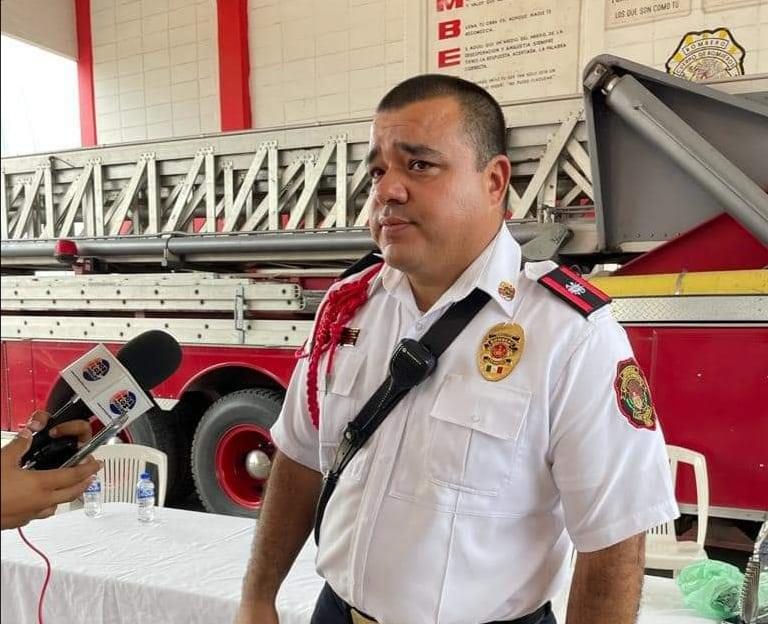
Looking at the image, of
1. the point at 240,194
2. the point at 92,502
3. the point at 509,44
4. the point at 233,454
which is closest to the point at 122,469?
the point at 92,502

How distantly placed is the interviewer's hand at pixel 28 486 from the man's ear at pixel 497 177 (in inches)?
30.6

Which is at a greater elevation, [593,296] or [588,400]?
[593,296]

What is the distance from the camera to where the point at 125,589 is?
5.72 ft

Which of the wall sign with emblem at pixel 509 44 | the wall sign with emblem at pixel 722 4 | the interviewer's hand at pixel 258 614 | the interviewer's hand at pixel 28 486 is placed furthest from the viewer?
the wall sign with emblem at pixel 722 4

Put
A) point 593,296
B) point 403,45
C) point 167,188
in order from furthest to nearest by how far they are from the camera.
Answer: point 167,188 → point 403,45 → point 593,296

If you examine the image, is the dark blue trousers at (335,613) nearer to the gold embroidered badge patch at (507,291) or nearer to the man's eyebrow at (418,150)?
the gold embroidered badge patch at (507,291)

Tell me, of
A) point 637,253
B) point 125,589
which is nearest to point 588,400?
point 125,589

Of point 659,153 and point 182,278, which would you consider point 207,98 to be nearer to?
point 182,278

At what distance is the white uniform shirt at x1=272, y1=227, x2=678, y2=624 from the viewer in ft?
3.03

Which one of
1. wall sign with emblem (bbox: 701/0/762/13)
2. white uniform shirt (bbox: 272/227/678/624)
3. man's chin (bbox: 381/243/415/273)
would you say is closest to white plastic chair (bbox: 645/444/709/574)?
white uniform shirt (bbox: 272/227/678/624)

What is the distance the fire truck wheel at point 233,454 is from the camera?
3.64 metres

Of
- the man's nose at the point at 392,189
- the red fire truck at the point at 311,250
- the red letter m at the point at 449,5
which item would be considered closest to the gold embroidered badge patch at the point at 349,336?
the man's nose at the point at 392,189

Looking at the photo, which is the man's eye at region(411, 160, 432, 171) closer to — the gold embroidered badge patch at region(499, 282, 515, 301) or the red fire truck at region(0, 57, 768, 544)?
the gold embroidered badge patch at region(499, 282, 515, 301)

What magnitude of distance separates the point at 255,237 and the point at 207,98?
2.64 ft
